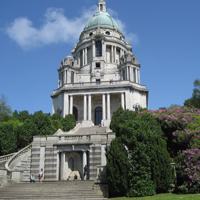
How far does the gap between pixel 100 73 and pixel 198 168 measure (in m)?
47.1

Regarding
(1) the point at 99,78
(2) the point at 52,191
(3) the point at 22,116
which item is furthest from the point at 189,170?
(1) the point at 99,78

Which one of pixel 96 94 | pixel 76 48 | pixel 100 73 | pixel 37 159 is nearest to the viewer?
pixel 37 159

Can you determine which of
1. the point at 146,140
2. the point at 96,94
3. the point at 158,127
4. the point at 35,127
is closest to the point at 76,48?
the point at 96,94

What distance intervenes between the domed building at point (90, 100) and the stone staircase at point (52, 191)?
3.68 feet

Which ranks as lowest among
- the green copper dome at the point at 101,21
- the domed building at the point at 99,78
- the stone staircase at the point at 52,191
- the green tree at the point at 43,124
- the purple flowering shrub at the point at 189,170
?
the stone staircase at the point at 52,191

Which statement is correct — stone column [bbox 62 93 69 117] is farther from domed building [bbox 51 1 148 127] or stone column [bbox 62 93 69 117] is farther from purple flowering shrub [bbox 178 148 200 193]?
purple flowering shrub [bbox 178 148 200 193]

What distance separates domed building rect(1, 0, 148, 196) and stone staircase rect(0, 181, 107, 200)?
1122 mm

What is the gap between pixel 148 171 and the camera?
2183 cm

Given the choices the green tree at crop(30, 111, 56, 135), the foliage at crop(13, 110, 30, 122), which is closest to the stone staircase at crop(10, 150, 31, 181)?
the green tree at crop(30, 111, 56, 135)

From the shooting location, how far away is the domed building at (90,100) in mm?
27359

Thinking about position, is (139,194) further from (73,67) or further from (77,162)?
(73,67)

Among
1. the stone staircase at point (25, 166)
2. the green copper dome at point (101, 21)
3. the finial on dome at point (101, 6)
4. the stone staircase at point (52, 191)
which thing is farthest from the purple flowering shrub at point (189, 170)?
the finial on dome at point (101, 6)

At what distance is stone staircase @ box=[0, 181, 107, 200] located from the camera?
20703mm

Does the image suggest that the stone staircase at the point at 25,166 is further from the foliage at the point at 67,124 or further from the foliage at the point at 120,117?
the foliage at the point at 67,124
